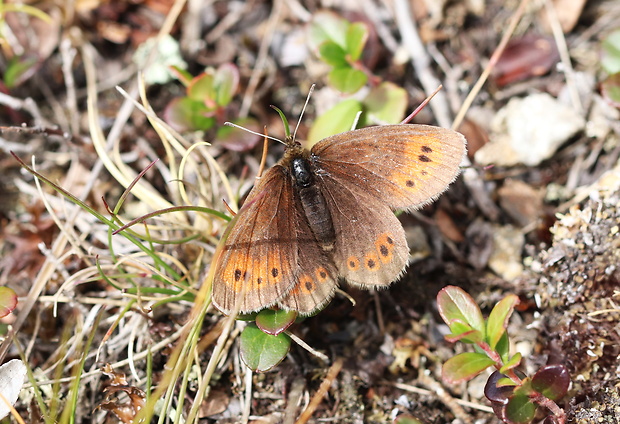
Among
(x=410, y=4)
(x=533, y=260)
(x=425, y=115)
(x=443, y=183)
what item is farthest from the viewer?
(x=410, y=4)

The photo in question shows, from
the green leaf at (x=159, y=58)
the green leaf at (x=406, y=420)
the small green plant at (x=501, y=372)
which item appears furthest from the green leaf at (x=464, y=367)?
the green leaf at (x=159, y=58)

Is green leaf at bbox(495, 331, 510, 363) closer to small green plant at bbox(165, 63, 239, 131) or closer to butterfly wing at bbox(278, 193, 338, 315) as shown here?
butterfly wing at bbox(278, 193, 338, 315)

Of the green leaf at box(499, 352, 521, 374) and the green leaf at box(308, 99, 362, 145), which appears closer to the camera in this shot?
the green leaf at box(499, 352, 521, 374)

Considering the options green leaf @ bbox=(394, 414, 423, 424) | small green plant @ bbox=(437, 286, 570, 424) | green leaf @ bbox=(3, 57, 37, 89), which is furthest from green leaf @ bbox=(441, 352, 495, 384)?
green leaf @ bbox=(3, 57, 37, 89)

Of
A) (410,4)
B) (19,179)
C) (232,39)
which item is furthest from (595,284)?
(19,179)

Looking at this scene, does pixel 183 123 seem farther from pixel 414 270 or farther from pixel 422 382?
pixel 422 382

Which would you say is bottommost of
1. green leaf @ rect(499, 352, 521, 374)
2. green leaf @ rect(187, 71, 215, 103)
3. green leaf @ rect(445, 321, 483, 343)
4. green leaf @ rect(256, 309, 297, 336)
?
green leaf @ rect(499, 352, 521, 374)
